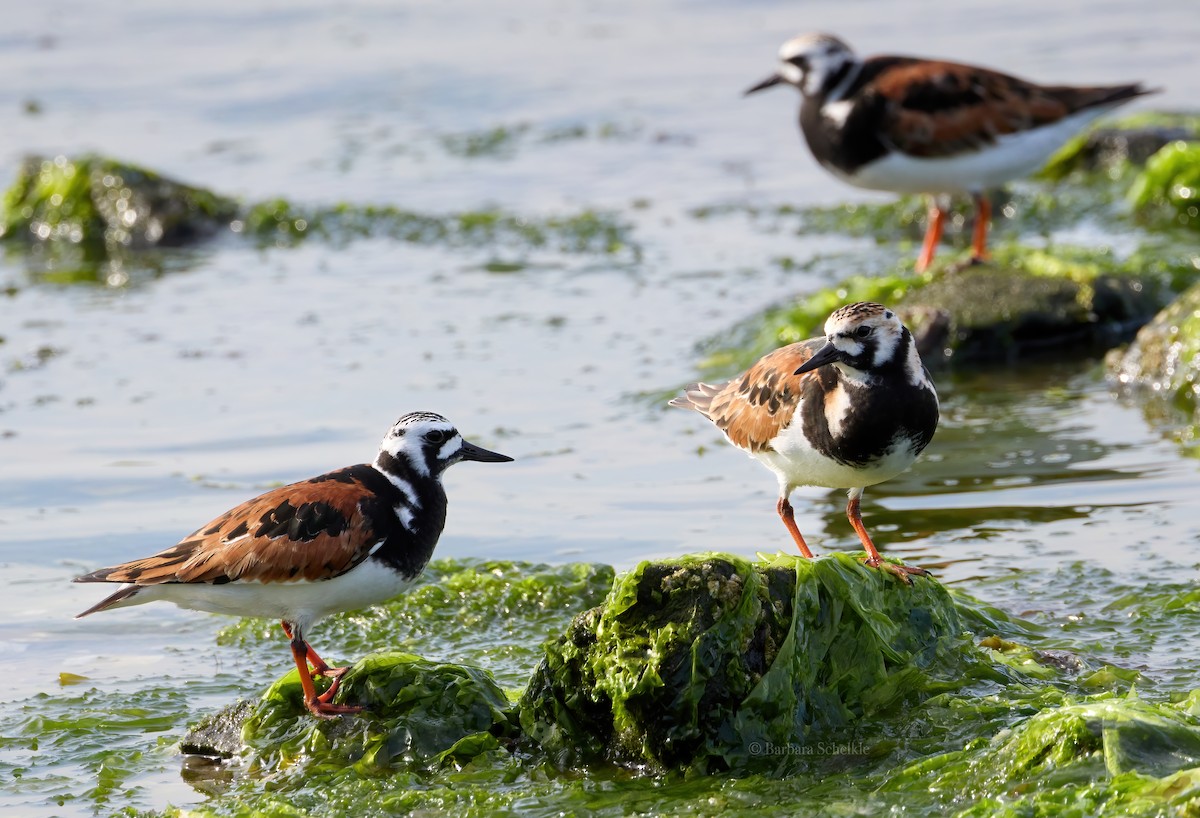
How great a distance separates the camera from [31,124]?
14.3m

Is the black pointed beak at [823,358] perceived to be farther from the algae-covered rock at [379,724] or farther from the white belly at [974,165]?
the white belly at [974,165]

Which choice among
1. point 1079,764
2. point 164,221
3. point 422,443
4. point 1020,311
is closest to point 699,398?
point 422,443

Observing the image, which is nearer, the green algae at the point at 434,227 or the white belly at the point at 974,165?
the white belly at the point at 974,165

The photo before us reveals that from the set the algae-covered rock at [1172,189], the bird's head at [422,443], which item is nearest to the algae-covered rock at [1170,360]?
the algae-covered rock at [1172,189]

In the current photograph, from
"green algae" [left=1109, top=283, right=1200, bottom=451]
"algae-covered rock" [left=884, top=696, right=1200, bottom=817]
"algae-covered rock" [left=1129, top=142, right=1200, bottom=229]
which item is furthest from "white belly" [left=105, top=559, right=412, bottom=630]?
"algae-covered rock" [left=1129, top=142, right=1200, bottom=229]

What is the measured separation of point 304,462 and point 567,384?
1.61 m

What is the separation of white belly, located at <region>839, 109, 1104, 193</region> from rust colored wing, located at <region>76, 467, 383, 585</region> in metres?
4.94

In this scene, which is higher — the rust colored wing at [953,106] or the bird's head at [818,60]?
the bird's head at [818,60]

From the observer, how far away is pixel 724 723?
4.23 m

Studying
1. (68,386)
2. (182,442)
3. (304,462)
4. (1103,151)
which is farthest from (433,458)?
(1103,151)

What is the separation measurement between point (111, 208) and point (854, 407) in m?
8.20

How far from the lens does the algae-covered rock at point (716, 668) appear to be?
422cm

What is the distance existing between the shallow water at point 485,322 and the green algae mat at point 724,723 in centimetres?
28

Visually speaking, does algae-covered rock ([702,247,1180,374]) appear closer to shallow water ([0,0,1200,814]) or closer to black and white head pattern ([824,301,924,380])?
shallow water ([0,0,1200,814])
